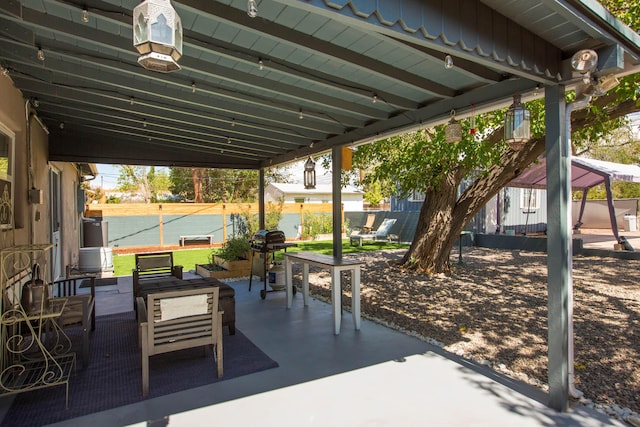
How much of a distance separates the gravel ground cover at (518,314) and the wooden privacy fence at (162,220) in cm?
734

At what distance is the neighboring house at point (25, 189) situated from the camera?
3756mm

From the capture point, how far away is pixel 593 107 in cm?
509

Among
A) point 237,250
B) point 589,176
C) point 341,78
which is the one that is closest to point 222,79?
point 341,78

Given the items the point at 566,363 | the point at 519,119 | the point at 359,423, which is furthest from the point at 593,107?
the point at 359,423

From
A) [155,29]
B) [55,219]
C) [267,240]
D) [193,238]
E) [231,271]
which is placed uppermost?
[155,29]

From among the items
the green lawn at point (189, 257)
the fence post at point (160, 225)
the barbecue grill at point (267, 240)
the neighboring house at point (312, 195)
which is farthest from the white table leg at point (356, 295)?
the neighboring house at point (312, 195)

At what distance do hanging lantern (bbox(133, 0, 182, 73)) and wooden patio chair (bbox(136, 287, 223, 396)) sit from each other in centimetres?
198

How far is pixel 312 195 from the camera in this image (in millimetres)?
23281

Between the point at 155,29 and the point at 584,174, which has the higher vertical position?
the point at 584,174

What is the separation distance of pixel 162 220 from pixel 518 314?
12.2m

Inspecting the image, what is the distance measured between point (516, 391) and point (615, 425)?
2.07 feet

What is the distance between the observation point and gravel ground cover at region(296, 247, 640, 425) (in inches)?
132

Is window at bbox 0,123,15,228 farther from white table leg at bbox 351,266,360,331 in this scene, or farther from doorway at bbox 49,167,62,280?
white table leg at bbox 351,266,360,331

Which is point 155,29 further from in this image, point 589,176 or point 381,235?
point 589,176
